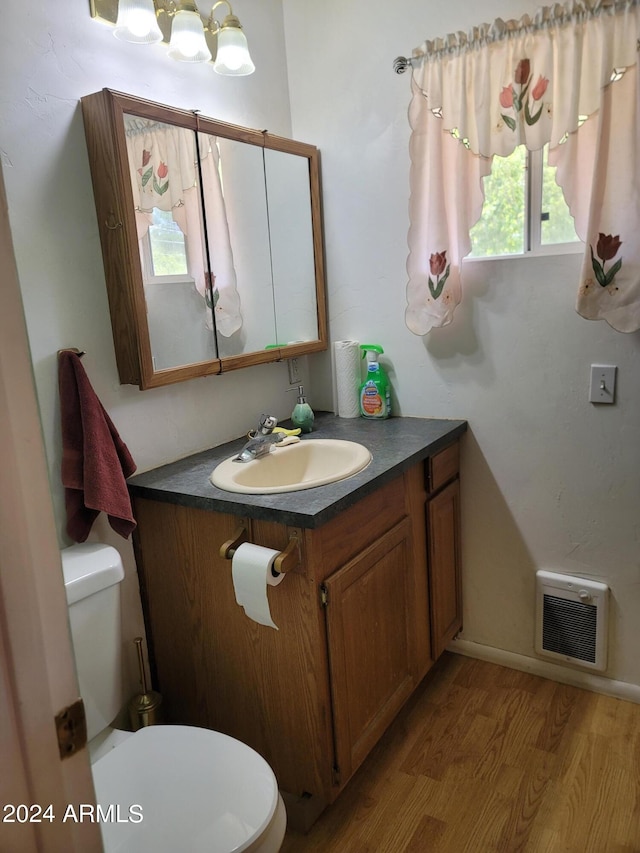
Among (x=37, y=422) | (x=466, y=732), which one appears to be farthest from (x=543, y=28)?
(x=466, y=732)

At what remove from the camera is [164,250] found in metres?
1.64

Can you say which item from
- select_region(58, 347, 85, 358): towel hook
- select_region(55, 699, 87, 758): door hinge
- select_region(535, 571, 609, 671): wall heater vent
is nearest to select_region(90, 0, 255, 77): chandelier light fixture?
select_region(58, 347, 85, 358): towel hook

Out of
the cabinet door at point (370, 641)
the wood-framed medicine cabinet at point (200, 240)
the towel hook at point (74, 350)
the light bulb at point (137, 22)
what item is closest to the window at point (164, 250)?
the wood-framed medicine cabinet at point (200, 240)

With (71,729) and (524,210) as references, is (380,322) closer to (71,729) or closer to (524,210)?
(524,210)

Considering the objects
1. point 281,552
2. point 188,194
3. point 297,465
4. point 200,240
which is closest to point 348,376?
point 297,465

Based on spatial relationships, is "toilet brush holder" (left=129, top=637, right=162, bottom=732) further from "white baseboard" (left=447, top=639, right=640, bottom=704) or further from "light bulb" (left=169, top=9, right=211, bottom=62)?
"light bulb" (left=169, top=9, right=211, bottom=62)

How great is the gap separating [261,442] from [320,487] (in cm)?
34

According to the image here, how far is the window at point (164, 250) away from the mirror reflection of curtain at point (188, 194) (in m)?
0.02

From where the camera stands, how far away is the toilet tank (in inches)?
53.3

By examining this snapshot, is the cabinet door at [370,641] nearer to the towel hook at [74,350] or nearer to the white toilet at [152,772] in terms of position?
the white toilet at [152,772]

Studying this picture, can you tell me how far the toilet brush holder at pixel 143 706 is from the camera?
5.40ft

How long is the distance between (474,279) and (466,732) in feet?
4.58

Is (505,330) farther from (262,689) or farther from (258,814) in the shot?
(258,814)

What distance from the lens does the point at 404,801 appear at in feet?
5.36
